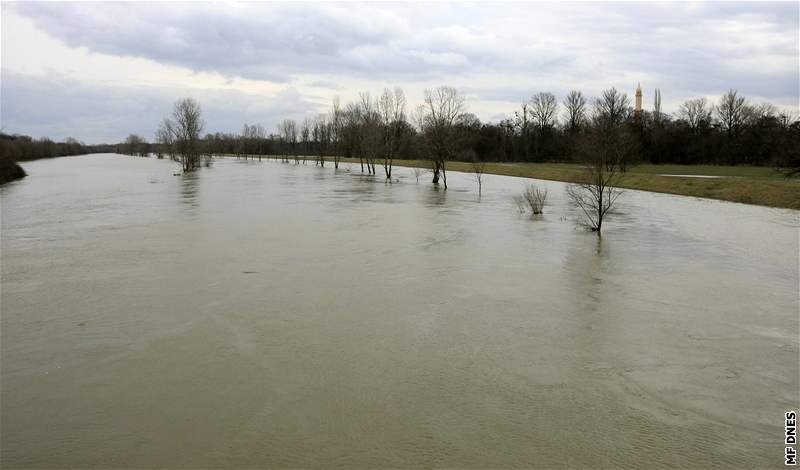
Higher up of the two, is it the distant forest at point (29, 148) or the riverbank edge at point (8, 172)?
the distant forest at point (29, 148)

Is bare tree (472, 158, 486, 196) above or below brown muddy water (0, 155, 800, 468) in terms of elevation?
above

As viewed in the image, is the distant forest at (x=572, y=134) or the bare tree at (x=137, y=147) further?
the bare tree at (x=137, y=147)

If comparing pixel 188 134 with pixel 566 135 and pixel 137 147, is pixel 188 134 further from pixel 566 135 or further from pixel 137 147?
pixel 137 147

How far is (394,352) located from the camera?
275 inches

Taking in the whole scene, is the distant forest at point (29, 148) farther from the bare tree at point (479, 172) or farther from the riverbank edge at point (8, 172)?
the bare tree at point (479, 172)

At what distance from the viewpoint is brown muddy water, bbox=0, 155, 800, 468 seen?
4.82 meters

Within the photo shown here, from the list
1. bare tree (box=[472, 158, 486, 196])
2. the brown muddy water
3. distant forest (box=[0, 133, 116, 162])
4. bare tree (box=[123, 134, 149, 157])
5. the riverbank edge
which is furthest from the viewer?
bare tree (box=[123, 134, 149, 157])

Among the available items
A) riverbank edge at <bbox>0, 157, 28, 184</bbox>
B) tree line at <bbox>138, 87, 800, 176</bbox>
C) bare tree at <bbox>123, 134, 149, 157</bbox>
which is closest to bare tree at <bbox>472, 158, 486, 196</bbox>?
tree line at <bbox>138, 87, 800, 176</bbox>

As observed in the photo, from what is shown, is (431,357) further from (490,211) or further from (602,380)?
(490,211)

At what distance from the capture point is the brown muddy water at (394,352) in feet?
15.8

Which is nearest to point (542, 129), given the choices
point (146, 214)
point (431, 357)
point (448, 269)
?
point (146, 214)

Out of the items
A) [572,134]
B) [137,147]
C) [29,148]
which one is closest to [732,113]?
[572,134]

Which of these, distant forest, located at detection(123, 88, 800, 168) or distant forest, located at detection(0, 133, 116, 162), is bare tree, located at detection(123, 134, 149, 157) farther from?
distant forest, located at detection(123, 88, 800, 168)

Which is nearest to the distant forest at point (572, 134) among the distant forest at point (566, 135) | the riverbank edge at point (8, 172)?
the distant forest at point (566, 135)
